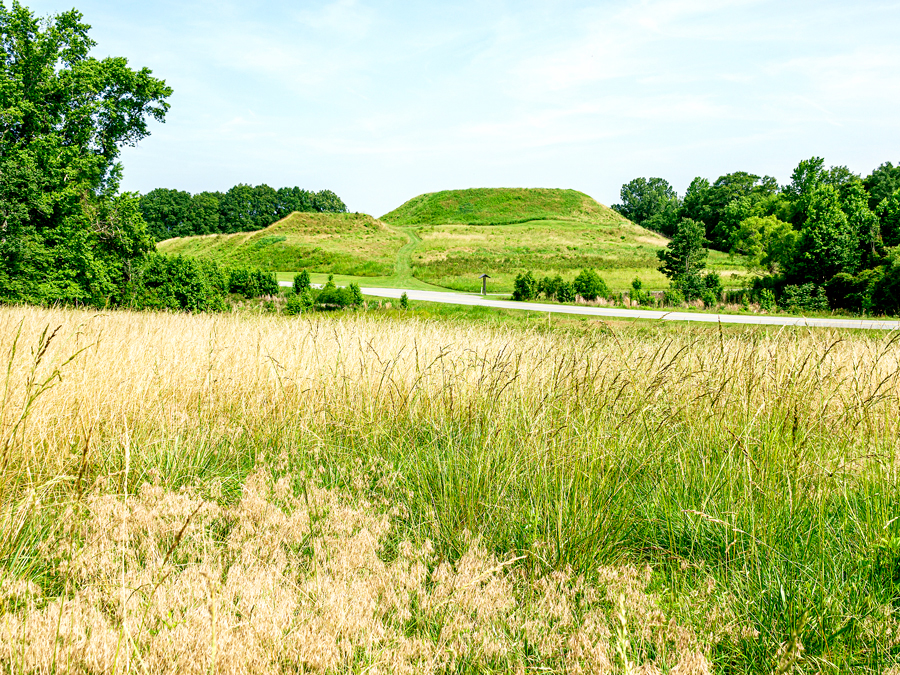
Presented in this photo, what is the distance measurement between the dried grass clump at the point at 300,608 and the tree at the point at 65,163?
52.6 feet

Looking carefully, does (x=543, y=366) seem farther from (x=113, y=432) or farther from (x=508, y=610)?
(x=113, y=432)

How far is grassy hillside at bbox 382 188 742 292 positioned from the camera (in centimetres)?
3547

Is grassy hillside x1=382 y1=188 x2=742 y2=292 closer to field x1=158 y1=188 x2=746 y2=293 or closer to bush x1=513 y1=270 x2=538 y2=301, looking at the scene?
field x1=158 y1=188 x2=746 y2=293

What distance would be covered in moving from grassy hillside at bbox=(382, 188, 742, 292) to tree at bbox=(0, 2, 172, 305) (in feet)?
58.2

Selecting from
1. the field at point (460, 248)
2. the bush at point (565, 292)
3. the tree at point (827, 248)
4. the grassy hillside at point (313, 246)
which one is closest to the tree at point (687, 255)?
the field at point (460, 248)

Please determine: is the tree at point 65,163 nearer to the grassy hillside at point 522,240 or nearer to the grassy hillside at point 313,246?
the grassy hillside at point 313,246

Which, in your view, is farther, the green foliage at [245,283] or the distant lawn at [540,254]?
the distant lawn at [540,254]

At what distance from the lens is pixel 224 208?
303 ft

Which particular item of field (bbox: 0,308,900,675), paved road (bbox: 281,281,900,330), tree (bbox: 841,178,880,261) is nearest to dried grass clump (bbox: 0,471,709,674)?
field (bbox: 0,308,900,675)

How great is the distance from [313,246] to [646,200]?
90.9m

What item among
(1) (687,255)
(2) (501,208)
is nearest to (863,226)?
(1) (687,255)

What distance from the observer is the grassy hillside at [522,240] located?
35.5 metres

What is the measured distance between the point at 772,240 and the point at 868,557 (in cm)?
3767

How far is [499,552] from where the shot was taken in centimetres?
Answer: 253
